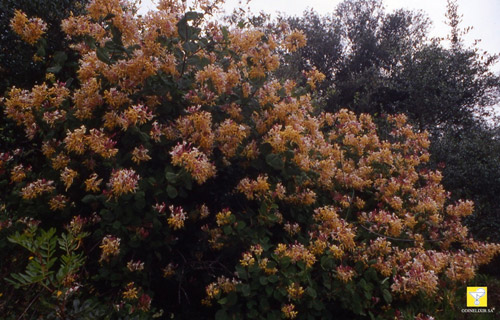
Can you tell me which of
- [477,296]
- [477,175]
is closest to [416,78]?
[477,175]

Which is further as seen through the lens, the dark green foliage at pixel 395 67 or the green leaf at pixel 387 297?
the dark green foliage at pixel 395 67

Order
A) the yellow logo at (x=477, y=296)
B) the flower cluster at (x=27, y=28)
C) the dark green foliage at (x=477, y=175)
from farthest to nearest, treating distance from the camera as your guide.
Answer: the dark green foliage at (x=477, y=175)
the yellow logo at (x=477, y=296)
the flower cluster at (x=27, y=28)

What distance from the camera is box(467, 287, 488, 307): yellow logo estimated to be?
399 centimetres

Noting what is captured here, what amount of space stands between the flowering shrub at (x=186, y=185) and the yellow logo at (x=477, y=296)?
74 centimetres

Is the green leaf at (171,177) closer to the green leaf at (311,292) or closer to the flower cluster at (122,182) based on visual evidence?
the flower cluster at (122,182)

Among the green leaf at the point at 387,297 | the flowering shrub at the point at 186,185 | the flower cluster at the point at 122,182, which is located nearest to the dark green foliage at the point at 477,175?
the flowering shrub at the point at 186,185

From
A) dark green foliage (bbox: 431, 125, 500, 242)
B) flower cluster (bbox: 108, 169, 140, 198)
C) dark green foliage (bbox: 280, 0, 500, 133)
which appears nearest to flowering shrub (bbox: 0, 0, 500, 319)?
flower cluster (bbox: 108, 169, 140, 198)

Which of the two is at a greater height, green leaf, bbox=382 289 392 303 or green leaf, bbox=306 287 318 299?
green leaf, bbox=306 287 318 299

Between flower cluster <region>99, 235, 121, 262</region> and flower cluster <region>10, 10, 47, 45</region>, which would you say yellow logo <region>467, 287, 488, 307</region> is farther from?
flower cluster <region>10, 10, 47, 45</region>

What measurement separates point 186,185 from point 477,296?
3864 millimetres

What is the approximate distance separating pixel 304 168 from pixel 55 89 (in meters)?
2.18

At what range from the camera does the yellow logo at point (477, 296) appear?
3.99 meters

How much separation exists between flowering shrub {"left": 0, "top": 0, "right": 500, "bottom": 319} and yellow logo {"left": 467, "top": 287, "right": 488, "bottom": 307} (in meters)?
0.74

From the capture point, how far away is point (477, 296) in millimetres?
4105
